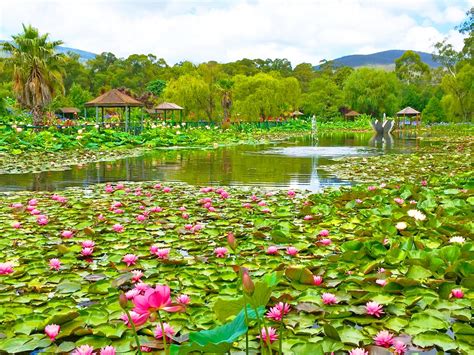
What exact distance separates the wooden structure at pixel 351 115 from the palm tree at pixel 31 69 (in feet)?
132

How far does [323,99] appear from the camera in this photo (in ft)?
189

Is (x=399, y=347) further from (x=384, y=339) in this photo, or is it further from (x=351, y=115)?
(x=351, y=115)

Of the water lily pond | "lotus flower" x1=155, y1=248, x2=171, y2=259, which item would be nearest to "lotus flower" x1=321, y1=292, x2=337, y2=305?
the water lily pond

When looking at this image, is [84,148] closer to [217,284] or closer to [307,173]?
[307,173]

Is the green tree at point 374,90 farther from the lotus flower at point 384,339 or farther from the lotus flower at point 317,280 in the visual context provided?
the lotus flower at point 384,339

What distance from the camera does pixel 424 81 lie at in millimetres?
68688

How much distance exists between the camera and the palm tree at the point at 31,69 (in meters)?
20.4

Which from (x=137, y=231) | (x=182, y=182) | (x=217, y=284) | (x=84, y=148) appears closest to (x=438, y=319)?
(x=217, y=284)

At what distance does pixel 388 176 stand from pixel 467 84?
35.6 m

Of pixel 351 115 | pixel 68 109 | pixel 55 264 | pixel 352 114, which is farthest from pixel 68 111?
pixel 55 264

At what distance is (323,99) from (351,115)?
4076 millimetres

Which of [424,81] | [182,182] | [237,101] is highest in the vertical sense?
[424,81]

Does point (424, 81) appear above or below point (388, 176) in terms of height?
above

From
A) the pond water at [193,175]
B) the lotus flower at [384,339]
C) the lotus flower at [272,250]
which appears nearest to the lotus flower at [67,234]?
the lotus flower at [272,250]
